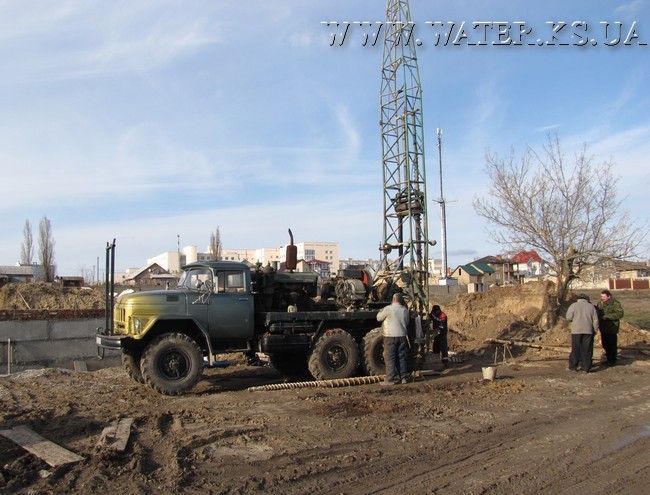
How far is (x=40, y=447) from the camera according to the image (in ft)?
19.0

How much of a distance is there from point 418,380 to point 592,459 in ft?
17.0

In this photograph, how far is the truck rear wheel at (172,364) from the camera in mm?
9062

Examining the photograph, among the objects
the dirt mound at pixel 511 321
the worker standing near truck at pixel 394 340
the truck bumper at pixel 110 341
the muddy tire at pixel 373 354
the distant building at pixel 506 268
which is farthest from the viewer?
the distant building at pixel 506 268

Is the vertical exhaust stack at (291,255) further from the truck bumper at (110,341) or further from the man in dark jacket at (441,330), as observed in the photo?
the truck bumper at (110,341)

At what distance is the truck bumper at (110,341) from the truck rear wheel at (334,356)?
346cm

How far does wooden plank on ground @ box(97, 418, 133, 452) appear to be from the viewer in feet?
19.0

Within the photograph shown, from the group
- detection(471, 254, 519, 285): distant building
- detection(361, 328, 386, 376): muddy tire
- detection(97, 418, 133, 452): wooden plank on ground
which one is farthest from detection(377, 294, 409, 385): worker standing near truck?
detection(471, 254, 519, 285): distant building

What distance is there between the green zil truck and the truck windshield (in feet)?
0.06

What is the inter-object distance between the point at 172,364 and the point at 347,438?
4089 mm

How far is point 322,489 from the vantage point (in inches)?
189

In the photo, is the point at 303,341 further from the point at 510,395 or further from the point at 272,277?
the point at 510,395

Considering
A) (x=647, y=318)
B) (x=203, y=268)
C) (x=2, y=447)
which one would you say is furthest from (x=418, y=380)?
(x=647, y=318)

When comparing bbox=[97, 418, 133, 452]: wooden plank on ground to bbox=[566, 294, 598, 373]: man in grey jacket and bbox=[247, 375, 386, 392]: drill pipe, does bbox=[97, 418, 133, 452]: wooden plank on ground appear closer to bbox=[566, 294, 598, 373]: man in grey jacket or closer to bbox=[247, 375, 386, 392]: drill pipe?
bbox=[247, 375, 386, 392]: drill pipe

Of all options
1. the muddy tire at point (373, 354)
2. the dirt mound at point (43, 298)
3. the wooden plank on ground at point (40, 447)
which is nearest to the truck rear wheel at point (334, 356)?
the muddy tire at point (373, 354)
